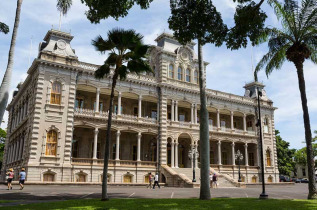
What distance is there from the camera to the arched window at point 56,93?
98.7 feet

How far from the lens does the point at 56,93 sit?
30.3 meters

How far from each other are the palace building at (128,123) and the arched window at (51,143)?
0.29ft

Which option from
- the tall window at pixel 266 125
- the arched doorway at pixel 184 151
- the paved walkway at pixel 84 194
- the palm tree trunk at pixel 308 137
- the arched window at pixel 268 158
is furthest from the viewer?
the tall window at pixel 266 125

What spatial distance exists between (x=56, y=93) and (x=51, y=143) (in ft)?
15.8

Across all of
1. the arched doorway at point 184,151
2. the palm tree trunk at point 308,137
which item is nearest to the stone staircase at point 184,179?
the arched doorway at point 184,151

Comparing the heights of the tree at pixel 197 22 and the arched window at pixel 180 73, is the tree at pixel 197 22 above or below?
below

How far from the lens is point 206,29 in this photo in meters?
13.7

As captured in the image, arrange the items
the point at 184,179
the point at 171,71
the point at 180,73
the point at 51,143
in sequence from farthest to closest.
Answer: the point at 180,73
the point at 171,71
the point at 184,179
the point at 51,143

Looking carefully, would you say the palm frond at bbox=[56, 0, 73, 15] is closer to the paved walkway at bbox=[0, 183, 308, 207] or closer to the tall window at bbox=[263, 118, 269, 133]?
the paved walkway at bbox=[0, 183, 308, 207]

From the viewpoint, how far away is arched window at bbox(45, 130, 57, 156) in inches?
1139

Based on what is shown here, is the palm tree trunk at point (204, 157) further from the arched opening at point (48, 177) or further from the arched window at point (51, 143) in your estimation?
the arched window at point (51, 143)

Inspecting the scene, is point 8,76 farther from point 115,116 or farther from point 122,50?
point 115,116

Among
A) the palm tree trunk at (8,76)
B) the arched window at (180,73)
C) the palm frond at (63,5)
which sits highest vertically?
the arched window at (180,73)

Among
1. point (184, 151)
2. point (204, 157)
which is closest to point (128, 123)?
point (184, 151)
